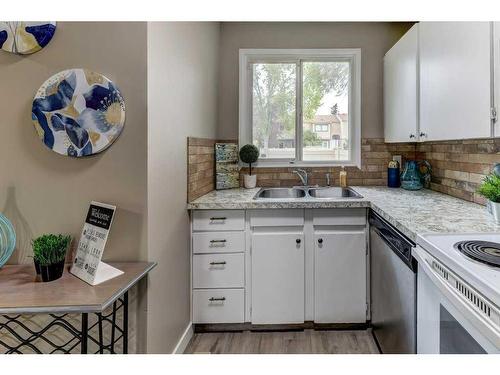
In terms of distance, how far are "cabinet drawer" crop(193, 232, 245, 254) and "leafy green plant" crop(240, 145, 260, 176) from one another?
86cm

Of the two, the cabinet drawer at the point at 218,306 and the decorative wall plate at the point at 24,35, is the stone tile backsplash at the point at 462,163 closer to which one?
the cabinet drawer at the point at 218,306

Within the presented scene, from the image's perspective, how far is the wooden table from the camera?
3.44 feet

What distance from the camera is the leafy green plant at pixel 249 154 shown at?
110 inches

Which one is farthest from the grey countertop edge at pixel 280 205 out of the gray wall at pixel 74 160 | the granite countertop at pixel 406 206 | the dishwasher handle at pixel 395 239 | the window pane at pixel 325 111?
the window pane at pixel 325 111

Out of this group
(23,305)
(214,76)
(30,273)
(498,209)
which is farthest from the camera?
(214,76)

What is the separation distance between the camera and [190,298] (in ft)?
7.04

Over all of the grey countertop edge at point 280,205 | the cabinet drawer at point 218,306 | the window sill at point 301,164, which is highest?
the window sill at point 301,164

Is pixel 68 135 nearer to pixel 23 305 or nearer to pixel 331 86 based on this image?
pixel 23 305

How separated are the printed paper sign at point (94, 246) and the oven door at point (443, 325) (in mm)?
1262

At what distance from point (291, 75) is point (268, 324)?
7.34 ft

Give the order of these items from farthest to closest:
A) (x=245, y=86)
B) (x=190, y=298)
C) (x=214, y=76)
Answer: (x=245, y=86) → (x=214, y=76) → (x=190, y=298)

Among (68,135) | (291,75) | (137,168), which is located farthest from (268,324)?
(291,75)

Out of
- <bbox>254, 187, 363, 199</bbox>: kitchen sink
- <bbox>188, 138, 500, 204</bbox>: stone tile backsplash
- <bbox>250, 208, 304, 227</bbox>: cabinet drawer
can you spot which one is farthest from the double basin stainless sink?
<bbox>250, 208, 304, 227</bbox>: cabinet drawer

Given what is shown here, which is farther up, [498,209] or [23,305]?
[498,209]
